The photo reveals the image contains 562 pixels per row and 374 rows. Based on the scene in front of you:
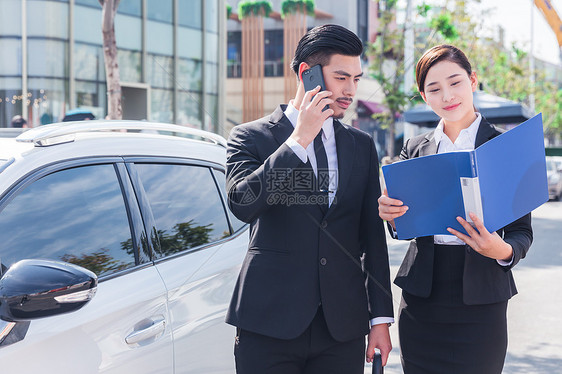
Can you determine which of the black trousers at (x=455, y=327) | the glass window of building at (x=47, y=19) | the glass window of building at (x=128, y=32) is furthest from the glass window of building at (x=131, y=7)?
the black trousers at (x=455, y=327)

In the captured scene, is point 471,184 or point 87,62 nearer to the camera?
point 471,184

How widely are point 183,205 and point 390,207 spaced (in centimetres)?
97

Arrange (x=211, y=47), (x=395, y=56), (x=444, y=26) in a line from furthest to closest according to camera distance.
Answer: (x=211, y=47) < (x=395, y=56) < (x=444, y=26)

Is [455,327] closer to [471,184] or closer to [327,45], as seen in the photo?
[471,184]

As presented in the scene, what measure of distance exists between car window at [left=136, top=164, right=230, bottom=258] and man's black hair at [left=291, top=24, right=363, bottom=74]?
806 millimetres

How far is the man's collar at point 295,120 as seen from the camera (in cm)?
239

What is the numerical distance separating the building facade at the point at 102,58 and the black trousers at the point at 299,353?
12913 millimetres

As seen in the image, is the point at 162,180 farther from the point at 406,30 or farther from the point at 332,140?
the point at 406,30

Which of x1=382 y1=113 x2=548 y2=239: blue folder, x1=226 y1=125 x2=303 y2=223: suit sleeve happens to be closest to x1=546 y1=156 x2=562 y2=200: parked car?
x1=382 y1=113 x2=548 y2=239: blue folder

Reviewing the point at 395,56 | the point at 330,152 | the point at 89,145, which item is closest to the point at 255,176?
the point at 330,152

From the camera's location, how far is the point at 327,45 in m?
2.31

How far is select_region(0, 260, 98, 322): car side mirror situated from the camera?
1784 mm

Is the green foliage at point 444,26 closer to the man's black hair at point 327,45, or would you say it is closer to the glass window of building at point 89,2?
the glass window of building at point 89,2

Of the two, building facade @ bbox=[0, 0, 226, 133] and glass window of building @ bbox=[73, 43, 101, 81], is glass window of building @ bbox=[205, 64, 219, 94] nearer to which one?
building facade @ bbox=[0, 0, 226, 133]
